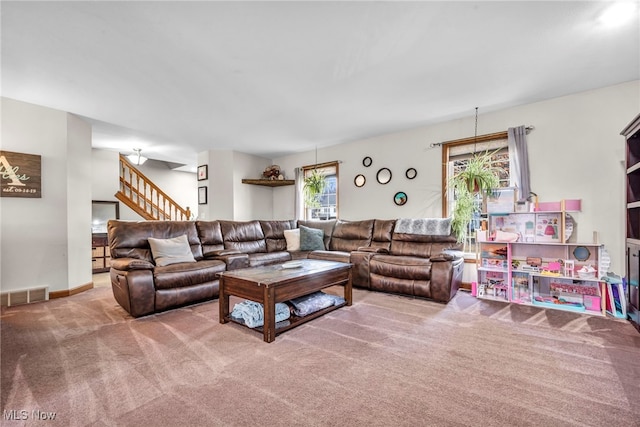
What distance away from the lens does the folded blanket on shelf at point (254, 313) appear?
260cm

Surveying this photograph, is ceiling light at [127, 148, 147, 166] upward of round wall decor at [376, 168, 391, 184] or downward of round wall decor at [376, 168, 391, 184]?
upward

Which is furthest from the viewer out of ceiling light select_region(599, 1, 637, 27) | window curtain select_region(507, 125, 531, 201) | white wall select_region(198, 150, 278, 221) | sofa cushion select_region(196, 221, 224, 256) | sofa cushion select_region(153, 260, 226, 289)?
white wall select_region(198, 150, 278, 221)

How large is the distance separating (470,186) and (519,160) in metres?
0.68

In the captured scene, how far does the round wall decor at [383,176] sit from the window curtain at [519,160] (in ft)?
6.05

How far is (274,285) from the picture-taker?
8.02 feet

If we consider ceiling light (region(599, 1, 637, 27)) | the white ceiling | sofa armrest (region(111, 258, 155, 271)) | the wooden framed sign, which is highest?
ceiling light (region(599, 1, 637, 27))

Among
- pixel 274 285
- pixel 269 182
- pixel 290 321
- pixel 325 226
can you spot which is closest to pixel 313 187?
pixel 325 226

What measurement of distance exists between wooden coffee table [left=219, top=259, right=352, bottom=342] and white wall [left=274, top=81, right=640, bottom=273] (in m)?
2.46

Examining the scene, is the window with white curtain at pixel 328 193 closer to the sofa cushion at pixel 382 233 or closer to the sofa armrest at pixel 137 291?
the sofa cushion at pixel 382 233

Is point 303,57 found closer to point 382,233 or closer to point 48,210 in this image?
point 382,233

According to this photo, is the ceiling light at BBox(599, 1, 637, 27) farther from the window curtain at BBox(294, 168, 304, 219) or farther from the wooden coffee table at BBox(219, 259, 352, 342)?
the window curtain at BBox(294, 168, 304, 219)

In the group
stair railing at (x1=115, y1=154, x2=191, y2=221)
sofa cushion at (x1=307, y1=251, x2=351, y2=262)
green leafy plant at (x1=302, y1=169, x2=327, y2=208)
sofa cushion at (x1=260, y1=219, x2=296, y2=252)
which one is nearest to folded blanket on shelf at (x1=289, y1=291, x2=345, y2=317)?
sofa cushion at (x1=307, y1=251, x2=351, y2=262)

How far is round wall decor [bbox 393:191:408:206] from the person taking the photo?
4938 millimetres

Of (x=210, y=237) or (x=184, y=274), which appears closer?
(x=184, y=274)
